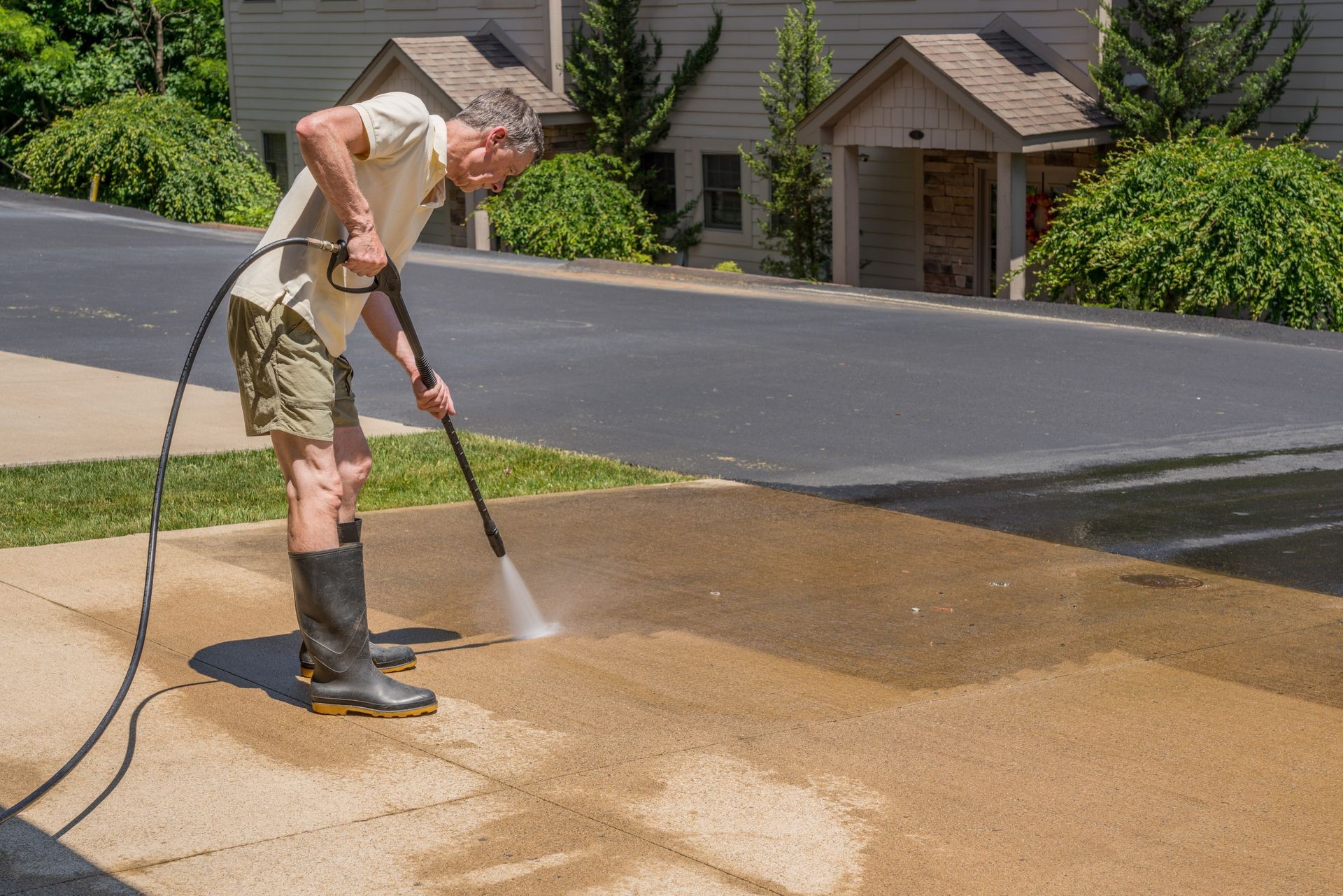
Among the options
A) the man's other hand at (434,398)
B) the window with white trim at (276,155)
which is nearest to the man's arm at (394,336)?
the man's other hand at (434,398)

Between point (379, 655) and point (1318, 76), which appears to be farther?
point (1318, 76)

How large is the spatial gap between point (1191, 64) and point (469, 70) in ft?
38.1

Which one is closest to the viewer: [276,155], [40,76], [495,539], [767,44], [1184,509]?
[495,539]

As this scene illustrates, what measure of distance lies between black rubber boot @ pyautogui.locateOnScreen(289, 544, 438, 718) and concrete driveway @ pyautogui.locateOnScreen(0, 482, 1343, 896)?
0.07m

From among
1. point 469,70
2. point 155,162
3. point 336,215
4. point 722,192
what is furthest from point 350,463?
point 155,162

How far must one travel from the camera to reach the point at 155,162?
27.6 meters

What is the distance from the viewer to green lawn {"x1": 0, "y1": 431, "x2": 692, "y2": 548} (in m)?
7.61

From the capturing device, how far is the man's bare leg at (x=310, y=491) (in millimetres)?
4930

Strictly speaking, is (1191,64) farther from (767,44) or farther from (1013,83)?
(767,44)

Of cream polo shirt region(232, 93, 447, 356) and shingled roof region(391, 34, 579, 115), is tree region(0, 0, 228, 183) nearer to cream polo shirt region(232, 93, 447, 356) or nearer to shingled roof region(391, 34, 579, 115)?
shingled roof region(391, 34, 579, 115)

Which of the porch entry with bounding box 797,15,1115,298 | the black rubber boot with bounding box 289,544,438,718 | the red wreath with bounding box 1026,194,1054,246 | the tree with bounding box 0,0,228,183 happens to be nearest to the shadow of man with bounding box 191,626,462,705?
the black rubber boot with bounding box 289,544,438,718

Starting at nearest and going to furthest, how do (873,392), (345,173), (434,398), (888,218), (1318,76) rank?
(345,173), (434,398), (873,392), (1318,76), (888,218)

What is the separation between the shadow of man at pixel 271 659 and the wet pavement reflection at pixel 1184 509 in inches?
119

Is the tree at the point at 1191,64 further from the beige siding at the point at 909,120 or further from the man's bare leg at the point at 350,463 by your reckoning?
the man's bare leg at the point at 350,463
